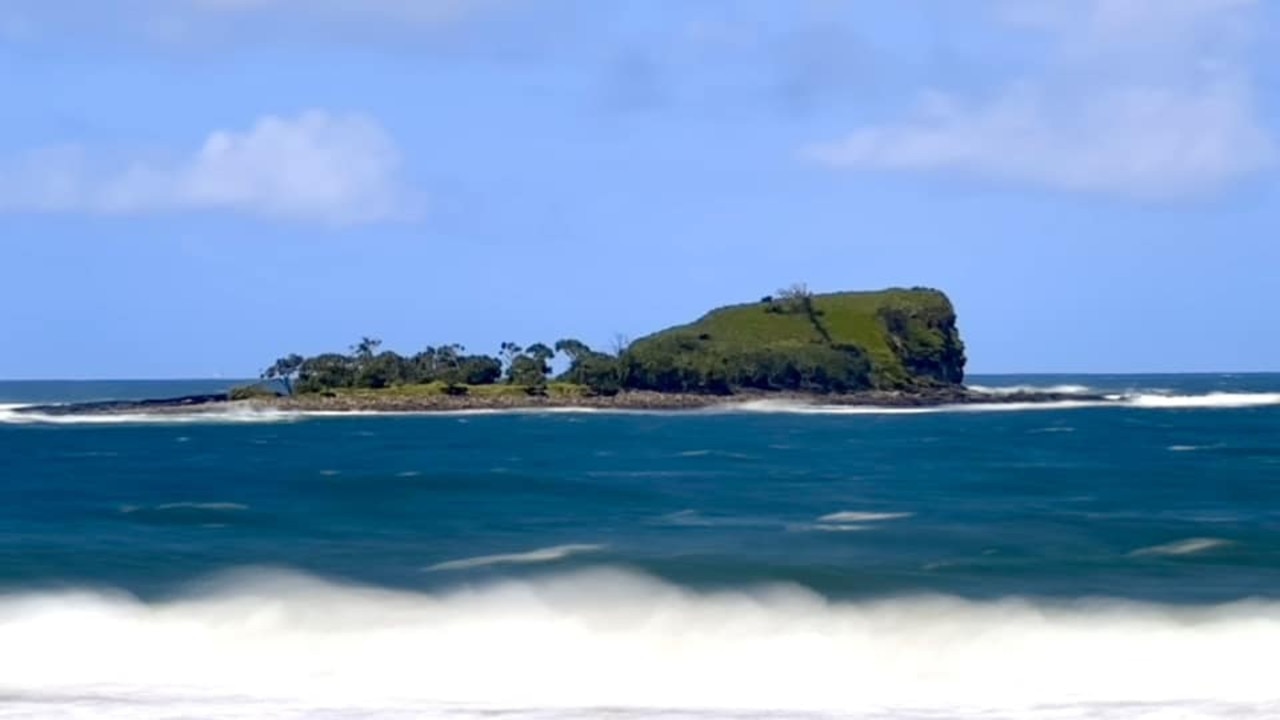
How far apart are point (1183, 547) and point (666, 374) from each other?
5411 inches

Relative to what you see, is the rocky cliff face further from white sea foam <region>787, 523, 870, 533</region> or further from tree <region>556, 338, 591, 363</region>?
white sea foam <region>787, 523, 870, 533</region>

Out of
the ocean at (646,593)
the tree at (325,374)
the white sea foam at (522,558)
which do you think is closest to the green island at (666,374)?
the tree at (325,374)

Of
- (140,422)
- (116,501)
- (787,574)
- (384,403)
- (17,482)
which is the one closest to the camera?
(787,574)

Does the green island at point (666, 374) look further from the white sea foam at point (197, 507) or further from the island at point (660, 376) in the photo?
the white sea foam at point (197, 507)

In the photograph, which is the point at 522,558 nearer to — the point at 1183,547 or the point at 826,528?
the point at 826,528

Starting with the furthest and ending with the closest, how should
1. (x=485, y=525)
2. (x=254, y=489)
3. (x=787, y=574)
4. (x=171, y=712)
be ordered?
1. (x=254, y=489)
2. (x=485, y=525)
3. (x=787, y=574)
4. (x=171, y=712)

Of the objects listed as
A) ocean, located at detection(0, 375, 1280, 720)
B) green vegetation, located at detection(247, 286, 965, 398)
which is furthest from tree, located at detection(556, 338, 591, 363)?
ocean, located at detection(0, 375, 1280, 720)

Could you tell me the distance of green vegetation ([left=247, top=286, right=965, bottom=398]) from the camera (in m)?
166

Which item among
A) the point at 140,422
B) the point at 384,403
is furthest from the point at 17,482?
the point at 384,403

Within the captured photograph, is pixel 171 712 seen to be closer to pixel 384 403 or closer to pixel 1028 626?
pixel 1028 626

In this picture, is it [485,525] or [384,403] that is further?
[384,403]

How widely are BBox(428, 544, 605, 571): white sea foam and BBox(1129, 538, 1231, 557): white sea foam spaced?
39.0ft

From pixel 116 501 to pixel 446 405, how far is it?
9997cm

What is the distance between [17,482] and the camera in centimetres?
6481
